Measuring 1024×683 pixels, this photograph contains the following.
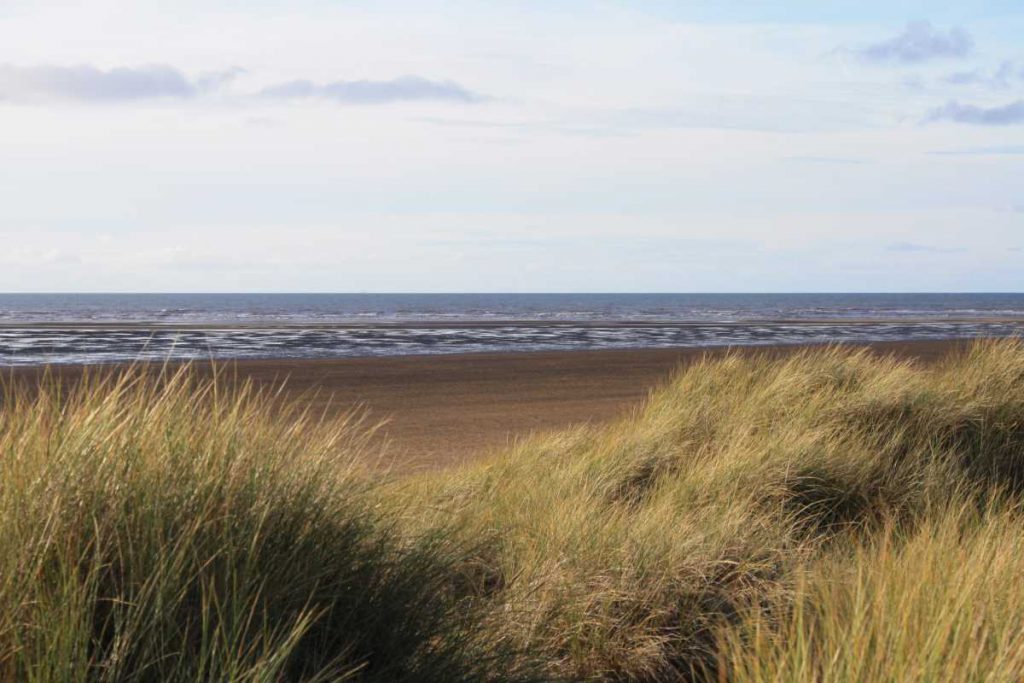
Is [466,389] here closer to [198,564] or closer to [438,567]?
[438,567]

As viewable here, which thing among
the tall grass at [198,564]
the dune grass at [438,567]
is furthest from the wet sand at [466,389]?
the tall grass at [198,564]

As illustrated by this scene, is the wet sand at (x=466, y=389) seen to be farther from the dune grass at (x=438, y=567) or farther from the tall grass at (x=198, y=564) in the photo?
the tall grass at (x=198, y=564)

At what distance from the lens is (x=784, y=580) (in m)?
5.26

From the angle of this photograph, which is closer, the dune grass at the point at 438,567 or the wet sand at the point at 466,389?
the dune grass at the point at 438,567

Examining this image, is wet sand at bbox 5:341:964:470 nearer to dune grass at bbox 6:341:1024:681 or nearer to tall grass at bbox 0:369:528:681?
dune grass at bbox 6:341:1024:681

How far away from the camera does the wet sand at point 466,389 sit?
13.7 m

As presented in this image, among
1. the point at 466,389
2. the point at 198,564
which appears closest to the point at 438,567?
the point at 198,564

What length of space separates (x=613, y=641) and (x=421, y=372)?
19247mm

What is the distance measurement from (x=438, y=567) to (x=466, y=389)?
1586cm

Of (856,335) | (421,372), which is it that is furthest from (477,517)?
(856,335)

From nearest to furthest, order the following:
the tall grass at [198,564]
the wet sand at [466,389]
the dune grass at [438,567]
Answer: the tall grass at [198,564]
the dune grass at [438,567]
the wet sand at [466,389]

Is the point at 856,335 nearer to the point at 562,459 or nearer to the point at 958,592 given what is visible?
the point at 562,459

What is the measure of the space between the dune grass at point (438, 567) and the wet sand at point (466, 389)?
11.7 feet

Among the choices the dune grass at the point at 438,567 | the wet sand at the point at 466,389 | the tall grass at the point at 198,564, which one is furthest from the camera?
the wet sand at the point at 466,389
